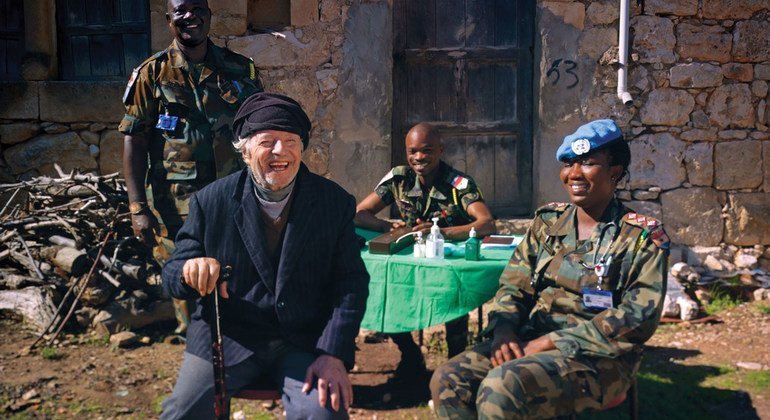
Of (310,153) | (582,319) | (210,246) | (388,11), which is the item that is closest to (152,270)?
(310,153)

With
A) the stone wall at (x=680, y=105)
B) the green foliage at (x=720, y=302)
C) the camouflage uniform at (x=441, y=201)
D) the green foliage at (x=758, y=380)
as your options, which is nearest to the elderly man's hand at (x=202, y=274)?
the camouflage uniform at (x=441, y=201)

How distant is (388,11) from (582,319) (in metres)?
3.53

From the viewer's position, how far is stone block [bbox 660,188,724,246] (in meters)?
6.09

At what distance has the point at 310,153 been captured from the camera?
5.93 m

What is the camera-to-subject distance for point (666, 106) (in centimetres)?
598

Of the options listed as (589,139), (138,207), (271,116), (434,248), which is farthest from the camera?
(138,207)

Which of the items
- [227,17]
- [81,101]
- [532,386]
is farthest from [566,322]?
[81,101]

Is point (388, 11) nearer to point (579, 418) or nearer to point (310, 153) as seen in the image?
point (310, 153)

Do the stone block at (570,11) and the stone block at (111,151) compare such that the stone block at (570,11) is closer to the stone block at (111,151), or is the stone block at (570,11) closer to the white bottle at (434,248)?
the white bottle at (434,248)

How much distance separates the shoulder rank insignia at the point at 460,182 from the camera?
170 inches

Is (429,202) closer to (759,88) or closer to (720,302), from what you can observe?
(720,302)

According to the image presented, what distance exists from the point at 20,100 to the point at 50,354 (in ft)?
8.23

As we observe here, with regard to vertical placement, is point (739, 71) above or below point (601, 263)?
above

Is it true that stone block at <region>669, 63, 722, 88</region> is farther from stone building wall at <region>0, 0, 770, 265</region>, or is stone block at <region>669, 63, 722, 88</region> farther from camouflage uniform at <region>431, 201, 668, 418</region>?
camouflage uniform at <region>431, 201, 668, 418</region>
